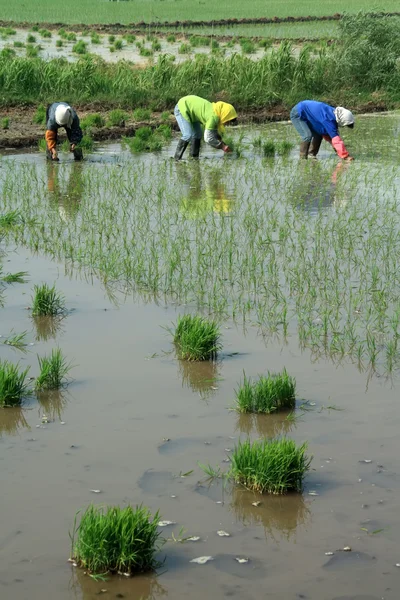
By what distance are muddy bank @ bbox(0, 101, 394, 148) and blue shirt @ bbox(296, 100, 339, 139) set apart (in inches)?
145

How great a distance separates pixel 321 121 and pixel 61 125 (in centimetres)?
330

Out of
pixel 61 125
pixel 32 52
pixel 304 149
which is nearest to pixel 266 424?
pixel 61 125

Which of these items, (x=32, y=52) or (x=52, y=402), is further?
(x=32, y=52)

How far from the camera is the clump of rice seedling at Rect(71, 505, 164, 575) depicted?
10.7 feet

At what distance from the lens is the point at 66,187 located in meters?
10.8

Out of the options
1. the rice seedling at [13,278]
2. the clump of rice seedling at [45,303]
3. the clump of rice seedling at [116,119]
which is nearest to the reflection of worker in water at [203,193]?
the rice seedling at [13,278]

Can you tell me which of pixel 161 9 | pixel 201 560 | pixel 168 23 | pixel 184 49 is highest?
pixel 161 9

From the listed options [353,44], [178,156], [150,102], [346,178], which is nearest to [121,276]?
[346,178]

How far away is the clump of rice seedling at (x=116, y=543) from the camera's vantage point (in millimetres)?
3248

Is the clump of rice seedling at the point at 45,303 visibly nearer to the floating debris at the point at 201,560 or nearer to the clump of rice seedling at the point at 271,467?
the clump of rice seedling at the point at 271,467

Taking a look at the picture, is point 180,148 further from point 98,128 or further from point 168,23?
point 168,23

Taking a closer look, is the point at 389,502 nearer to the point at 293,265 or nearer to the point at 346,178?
the point at 293,265

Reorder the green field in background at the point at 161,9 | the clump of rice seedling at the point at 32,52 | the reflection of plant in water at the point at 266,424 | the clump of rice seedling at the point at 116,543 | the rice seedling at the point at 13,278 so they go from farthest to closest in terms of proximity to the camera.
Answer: the green field in background at the point at 161,9 < the clump of rice seedling at the point at 32,52 < the rice seedling at the point at 13,278 < the reflection of plant in water at the point at 266,424 < the clump of rice seedling at the point at 116,543

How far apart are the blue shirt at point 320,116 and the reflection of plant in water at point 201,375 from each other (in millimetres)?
6896
